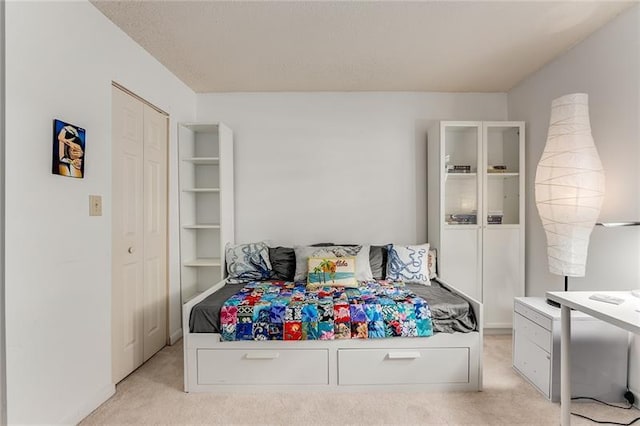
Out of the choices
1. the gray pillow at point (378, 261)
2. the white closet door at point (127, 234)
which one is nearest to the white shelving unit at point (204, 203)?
the white closet door at point (127, 234)

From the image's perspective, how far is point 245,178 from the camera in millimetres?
3631

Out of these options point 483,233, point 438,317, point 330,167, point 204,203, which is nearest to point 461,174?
point 483,233

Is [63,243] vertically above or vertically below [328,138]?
below

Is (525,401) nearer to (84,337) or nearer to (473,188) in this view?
(473,188)

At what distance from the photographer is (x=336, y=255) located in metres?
3.10

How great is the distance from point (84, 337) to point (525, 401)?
2742mm

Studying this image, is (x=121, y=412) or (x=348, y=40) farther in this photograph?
(x=348, y=40)

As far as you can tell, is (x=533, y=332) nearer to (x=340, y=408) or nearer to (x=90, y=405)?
(x=340, y=408)

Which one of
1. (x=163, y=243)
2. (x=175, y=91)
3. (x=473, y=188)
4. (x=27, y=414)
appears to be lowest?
(x=27, y=414)

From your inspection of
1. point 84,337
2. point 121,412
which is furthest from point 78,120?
point 121,412

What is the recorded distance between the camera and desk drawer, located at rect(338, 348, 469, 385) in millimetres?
2289

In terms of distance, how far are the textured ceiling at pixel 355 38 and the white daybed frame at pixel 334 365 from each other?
6.25ft

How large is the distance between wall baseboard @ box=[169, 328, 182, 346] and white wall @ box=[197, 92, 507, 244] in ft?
3.51

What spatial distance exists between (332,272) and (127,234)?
1.61 m
